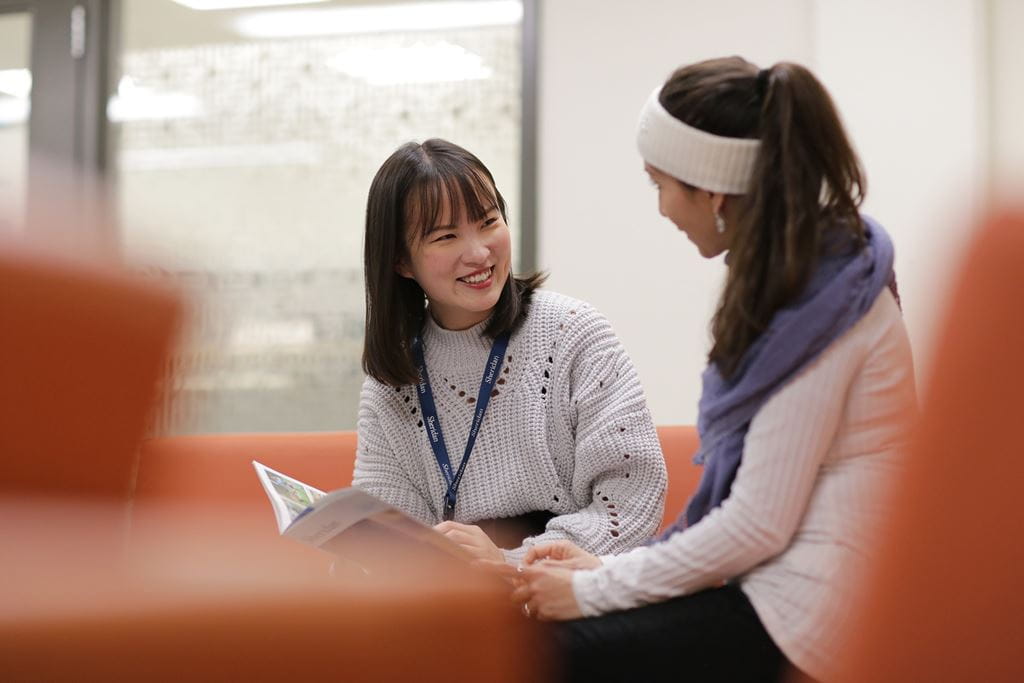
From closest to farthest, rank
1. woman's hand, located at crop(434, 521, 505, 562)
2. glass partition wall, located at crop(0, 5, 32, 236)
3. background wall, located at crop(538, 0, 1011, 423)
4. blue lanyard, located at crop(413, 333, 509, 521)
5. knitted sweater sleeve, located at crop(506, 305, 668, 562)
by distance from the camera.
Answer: woman's hand, located at crop(434, 521, 505, 562)
knitted sweater sleeve, located at crop(506, 305, 668, 562)
blue lanyard, located at crop(413, 333, 509, 521)
background wall, located at crop(538, 0, 1011, 423)
glass partition wall, located at crop(0, 5, 32, 236)

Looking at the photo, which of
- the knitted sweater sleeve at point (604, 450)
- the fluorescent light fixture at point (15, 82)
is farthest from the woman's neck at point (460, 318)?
the fluorescent light fixture at point (15, 82)

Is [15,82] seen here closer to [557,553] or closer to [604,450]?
[604,450]

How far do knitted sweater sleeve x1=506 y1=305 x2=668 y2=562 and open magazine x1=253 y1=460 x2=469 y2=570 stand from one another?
0.51 m

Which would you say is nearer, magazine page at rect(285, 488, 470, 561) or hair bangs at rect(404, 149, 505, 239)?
magazine page at rect(285, 488, 470, 561)

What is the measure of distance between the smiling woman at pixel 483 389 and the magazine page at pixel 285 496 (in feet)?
1.38

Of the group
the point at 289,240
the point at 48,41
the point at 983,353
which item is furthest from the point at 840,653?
the point at 48,41

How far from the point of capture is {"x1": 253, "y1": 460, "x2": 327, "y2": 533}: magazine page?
51.5 inches

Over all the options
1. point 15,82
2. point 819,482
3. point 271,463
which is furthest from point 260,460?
point 15,82

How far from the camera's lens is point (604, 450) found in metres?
1.83

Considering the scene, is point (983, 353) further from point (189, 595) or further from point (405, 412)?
point (405, 412)

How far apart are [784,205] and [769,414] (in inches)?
9.4

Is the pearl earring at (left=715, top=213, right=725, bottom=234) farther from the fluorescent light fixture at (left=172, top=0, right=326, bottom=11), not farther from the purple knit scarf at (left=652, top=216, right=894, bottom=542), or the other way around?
the fluorescent light fixture at (left=172, top=0, right=326, bottom=11)

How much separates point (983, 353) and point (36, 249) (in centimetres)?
88

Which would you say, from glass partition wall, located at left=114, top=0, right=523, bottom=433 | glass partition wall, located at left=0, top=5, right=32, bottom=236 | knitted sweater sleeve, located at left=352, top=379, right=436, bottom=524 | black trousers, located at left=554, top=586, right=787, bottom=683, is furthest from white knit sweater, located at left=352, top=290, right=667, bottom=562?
glass partition wall, located at left=0, top=5, right=32, bottom=236
